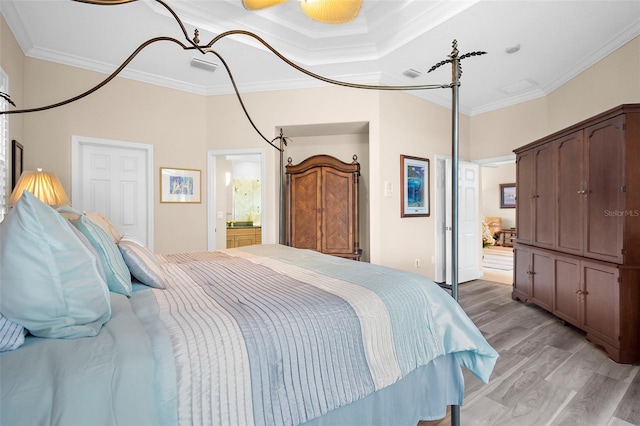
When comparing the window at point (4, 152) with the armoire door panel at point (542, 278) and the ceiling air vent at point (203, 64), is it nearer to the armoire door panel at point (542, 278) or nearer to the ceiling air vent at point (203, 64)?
the ceiling air vent at point (203, 64)

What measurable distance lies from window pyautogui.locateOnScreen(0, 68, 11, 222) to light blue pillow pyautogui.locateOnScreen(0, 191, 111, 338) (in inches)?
93.5

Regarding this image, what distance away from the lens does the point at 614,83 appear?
311 cm

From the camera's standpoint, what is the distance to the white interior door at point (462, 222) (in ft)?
15.7

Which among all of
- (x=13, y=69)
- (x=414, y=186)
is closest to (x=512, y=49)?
(x=414, y=186)

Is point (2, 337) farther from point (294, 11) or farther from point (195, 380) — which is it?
point (294, 11)

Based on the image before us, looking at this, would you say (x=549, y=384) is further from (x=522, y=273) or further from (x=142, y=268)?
(x=142, y=268)

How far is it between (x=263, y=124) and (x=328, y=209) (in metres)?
1.49

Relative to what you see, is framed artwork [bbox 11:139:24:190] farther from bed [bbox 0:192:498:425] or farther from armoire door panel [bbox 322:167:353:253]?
armoire door panel [bbox 322:167:353:253]

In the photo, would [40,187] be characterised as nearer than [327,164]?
Yes

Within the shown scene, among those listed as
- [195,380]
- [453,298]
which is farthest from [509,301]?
[195,380]

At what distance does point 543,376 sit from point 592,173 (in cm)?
182

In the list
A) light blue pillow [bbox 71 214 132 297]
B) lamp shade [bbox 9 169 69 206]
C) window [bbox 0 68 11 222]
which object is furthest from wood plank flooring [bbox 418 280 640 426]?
window [bbox 0 68 11 222]

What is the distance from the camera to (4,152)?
2.62 meters

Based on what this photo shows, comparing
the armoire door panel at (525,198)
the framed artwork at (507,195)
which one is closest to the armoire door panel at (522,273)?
the armoire door panel at (525,198)
